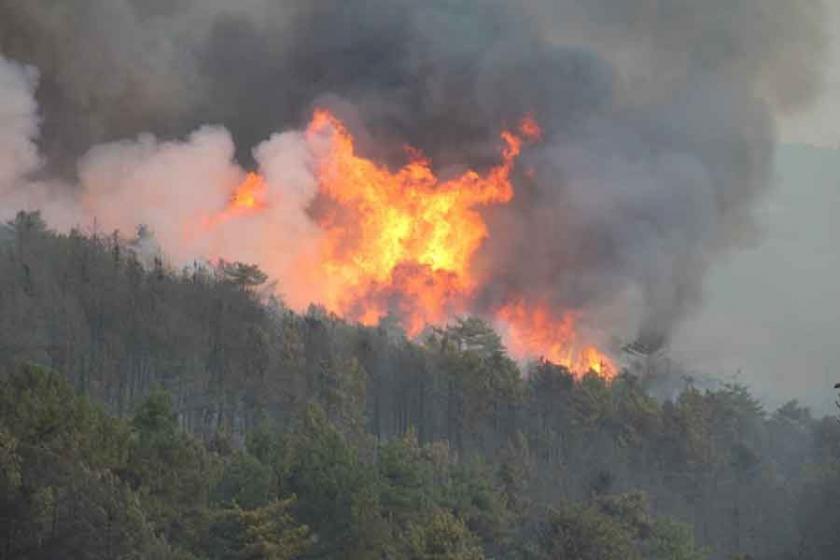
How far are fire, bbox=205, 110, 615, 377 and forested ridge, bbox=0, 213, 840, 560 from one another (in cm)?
565

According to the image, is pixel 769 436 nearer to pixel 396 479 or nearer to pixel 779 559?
pixel 779 559

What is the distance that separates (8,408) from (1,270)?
83.7ft

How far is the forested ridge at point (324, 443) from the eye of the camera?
24.7 m

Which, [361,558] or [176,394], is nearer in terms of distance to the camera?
[361,558]

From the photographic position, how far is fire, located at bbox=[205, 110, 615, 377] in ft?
266

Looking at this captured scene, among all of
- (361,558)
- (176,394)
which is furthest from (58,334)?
(361,558)

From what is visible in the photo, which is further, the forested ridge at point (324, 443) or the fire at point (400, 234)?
the fire at point (400, 234)

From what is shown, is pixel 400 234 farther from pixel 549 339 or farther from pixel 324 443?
pixel 324 443

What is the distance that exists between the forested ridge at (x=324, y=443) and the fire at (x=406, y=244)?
5.65 meters

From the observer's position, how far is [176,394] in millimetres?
51094

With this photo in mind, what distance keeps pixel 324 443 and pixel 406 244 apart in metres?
55.5

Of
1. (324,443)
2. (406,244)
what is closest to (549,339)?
(406,244)

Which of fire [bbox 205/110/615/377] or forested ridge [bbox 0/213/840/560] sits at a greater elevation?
fire [bbox 205/110/615/377]

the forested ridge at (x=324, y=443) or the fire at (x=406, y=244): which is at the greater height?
the fire at (x=406, y=244)
